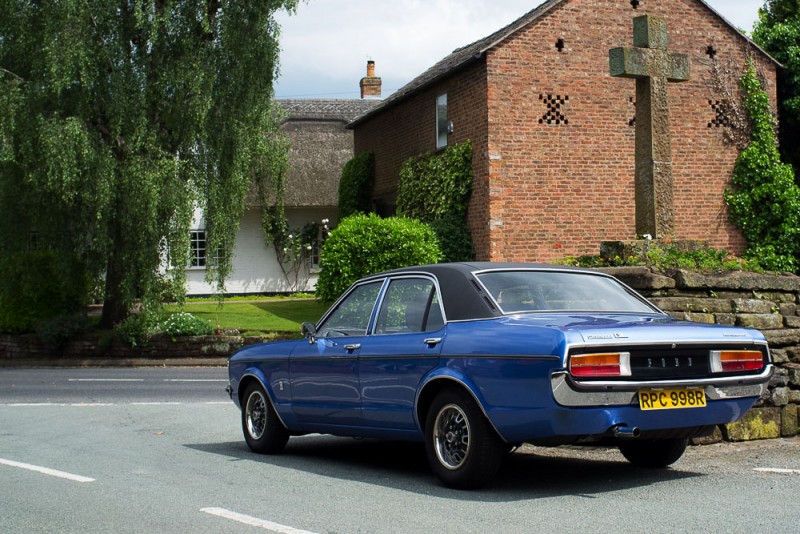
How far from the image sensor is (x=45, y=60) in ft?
70.3

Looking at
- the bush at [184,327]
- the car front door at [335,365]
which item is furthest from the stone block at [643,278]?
the bush at [184,327]

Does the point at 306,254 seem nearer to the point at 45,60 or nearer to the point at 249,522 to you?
the point at 45,60

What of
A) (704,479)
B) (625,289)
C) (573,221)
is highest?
(573,221)

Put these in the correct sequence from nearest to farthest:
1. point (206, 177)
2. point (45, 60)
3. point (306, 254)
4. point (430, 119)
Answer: point (45, 60), point (206, 177), point (430, 119), point (306, 254)

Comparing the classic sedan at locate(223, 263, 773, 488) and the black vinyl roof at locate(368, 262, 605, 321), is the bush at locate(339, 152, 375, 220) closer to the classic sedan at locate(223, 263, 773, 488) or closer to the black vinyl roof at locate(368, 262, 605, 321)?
the classic sedan at locate(223, 263, 773, 488)

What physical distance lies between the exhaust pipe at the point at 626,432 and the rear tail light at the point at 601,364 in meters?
0.33

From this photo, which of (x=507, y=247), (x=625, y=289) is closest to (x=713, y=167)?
(x=507, y=247)

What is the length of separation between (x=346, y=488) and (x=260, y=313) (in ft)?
76.4

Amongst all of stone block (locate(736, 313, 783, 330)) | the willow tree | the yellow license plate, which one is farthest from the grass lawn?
the yellow license plate

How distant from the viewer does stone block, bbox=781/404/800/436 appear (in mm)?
9445

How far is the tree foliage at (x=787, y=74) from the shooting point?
92.2 feet

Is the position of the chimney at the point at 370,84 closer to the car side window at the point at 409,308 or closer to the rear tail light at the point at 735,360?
the car side window at the point at 409,308

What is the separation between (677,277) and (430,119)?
17425 mm

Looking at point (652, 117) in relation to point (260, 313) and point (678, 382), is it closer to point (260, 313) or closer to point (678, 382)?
point (678, 382)
